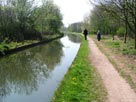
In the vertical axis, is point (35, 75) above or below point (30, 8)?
below

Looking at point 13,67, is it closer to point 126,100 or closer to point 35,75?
point 35,75

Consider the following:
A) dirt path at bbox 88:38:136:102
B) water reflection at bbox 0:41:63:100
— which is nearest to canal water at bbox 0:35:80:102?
water reflection at bbox 0:41:63:100

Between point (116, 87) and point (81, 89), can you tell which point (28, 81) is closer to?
point (81, 89)

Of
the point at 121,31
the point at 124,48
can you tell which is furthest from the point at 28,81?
the point at 121,31

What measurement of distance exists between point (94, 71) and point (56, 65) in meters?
6.40

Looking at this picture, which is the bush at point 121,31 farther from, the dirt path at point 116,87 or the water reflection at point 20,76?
the dirt path at point 116,87

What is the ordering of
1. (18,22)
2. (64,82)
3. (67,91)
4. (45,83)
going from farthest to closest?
(18,22), (45,83), (64,82), (67,91)

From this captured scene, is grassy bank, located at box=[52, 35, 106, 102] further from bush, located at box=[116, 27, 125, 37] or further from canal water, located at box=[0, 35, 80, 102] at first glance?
bush, located at box=[116, 27, 125, 37]

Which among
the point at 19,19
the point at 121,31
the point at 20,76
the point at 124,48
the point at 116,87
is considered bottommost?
the point at 20,76

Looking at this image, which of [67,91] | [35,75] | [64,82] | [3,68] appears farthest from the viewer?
[3,68]

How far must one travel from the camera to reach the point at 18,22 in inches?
1646

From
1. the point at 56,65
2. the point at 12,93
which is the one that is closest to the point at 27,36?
the point at 56,65

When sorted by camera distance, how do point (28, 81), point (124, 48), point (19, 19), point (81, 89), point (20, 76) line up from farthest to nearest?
point (19, 19) < point (124, 48) < point (20, 76) < point (28, 81) < point (81, 89)

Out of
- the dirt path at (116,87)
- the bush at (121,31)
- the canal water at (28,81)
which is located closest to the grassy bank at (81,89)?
the dirt path at (116,87)
